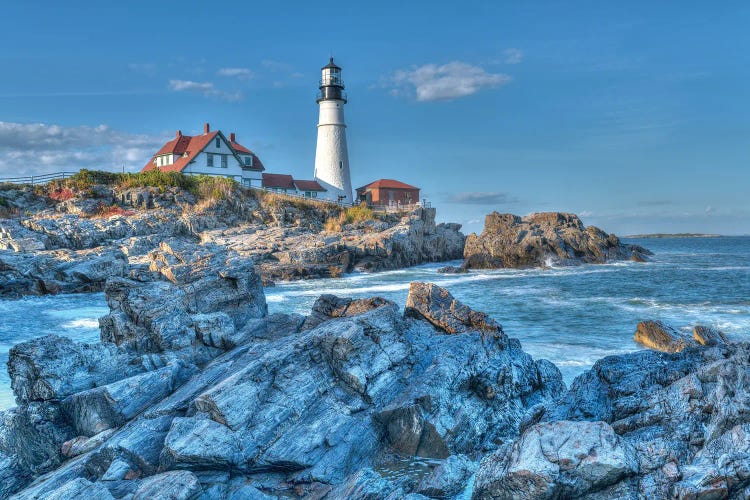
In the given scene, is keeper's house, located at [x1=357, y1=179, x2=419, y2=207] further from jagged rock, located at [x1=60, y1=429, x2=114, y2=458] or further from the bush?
jagged rock, located at [x1=60, y1=429, x2=114, y2=458]

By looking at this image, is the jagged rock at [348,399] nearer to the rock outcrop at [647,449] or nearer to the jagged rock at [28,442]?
the rock outcrop at [647,449]

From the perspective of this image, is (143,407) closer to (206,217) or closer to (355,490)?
(355,490)

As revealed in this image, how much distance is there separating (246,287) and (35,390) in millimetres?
6735

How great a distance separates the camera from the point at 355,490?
21.2 ft

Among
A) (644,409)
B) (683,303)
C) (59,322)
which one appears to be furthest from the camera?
(683,303)

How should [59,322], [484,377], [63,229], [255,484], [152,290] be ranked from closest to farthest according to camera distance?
1. [255,484]
2. [484,377]
3. [152,290]
4. [59,322]
5. [63,229]

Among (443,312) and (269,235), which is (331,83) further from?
(443,312)

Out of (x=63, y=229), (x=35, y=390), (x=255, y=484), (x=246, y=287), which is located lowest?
(x=255, y=484)

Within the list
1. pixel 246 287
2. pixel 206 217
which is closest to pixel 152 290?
pixel 246 287

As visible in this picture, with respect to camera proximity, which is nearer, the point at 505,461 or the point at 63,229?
the point at 505,461

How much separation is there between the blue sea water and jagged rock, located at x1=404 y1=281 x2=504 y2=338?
2446mm

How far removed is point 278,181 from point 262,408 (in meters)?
53.9

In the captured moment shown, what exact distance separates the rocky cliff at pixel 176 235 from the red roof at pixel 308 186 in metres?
7.53

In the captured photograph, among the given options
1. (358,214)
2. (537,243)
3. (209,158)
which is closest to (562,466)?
(537,243)
